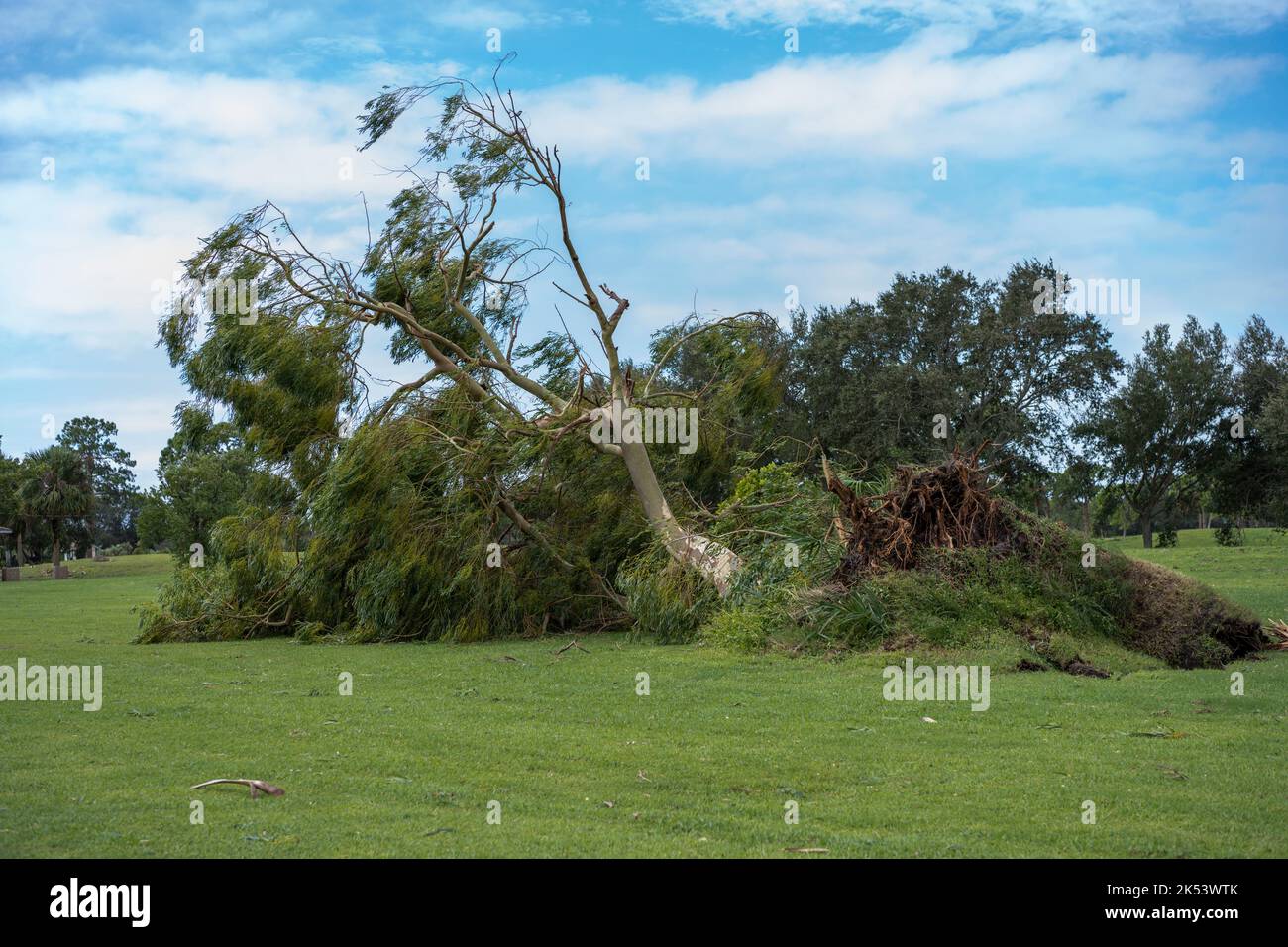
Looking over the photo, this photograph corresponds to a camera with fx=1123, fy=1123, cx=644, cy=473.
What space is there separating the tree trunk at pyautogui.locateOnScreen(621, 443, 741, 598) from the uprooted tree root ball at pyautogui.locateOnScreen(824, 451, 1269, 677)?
2183mm

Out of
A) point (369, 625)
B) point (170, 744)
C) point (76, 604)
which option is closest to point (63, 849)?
point (170, 744)

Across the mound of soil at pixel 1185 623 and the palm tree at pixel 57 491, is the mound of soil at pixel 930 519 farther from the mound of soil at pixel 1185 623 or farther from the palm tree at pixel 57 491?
the palm tree at pixel 57 491

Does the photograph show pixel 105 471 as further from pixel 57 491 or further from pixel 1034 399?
pixel 1034 399

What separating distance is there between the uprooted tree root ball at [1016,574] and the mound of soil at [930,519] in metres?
0.01

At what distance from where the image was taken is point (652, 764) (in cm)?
807

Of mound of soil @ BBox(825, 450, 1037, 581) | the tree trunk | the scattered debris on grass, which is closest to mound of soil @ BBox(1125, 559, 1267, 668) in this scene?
mound of soil @ BBox(825, 450, 1037, 581)

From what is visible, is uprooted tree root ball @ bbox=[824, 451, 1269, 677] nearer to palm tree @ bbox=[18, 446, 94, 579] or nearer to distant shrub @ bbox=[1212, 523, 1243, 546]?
distant shrub @ bbox=[1212, 523, 1243, 546]

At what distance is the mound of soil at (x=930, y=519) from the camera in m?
15.0

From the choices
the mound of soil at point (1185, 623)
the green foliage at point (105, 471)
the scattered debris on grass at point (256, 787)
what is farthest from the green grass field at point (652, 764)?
the green foliage at point (105, 471)

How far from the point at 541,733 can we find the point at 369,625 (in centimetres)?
929

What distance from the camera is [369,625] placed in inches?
706

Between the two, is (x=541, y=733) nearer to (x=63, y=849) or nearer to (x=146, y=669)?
(x=63, y=849)

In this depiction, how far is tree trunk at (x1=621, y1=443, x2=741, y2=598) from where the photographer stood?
17131 mm
